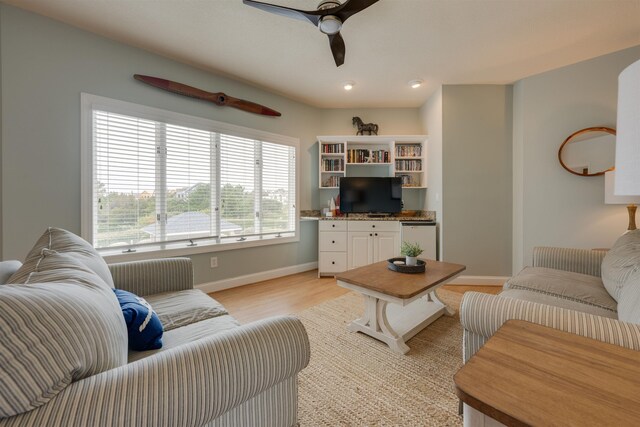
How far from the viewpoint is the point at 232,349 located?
820 millimetres

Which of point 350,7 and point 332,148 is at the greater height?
point 350,7

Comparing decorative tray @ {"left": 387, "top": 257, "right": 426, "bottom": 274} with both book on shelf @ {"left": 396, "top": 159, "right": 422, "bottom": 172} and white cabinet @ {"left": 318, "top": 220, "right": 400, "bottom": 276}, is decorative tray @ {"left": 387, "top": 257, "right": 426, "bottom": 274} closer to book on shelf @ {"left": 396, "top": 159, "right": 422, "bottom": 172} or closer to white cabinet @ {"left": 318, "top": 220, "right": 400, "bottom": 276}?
white cabinet @ {"left": 318, "top": 220, "right": 400, "bottom": 276}

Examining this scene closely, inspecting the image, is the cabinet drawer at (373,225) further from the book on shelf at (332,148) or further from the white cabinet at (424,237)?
the book on shelf at (332,148)

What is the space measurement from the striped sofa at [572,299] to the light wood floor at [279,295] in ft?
4.02

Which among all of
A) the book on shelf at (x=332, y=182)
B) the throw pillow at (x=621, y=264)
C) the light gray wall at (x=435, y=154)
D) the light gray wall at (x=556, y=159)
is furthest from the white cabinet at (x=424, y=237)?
the throw pillow at (x=621, y=264)

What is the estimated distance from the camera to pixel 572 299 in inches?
65.0

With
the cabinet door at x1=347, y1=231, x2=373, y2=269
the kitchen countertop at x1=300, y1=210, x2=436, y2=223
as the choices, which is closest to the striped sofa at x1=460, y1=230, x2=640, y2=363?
the kitchen countertop at x1=300, y1=210, x2=436, y2=223

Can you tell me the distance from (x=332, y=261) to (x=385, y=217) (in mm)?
1007

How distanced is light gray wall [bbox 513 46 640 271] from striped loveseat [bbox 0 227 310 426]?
11.3 feet

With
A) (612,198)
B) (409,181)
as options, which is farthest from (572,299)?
(409,181)

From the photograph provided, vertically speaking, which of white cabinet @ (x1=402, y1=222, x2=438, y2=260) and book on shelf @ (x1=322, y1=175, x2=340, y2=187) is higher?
book on shelf @ (x1=322, y1=175, x2=340, y2=187)

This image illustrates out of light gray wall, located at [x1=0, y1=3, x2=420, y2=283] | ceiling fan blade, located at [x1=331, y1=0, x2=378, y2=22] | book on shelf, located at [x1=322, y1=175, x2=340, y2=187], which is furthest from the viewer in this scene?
book on shelf, located at [x1=322, y1=175, x2=340, y2=187]

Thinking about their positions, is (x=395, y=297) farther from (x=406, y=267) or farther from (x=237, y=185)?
(x=237, y=185)

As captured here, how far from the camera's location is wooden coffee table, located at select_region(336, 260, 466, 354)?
1.86 meters
